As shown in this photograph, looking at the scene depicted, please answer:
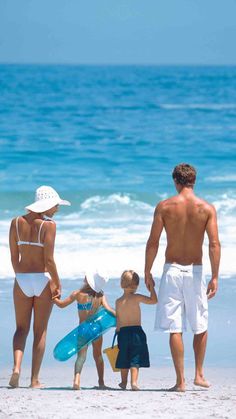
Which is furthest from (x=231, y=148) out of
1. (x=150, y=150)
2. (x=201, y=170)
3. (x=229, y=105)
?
(x=229, y=105)

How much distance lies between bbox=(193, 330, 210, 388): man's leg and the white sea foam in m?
2.55

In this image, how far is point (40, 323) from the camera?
6.79 m

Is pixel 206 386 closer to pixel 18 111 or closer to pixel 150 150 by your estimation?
pixel 150 150

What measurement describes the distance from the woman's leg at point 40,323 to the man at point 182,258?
658 mm

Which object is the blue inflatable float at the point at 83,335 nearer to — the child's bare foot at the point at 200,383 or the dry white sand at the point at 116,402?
the dry white sand at the point at 116,402

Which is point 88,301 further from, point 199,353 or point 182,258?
point 199,353

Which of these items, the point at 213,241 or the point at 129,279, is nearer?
the point at 213,241

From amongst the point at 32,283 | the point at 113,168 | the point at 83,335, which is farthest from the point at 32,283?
the point at 113,168

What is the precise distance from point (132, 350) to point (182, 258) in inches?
25.7

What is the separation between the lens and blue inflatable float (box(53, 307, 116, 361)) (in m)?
6.64

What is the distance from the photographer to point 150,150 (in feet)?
88.7

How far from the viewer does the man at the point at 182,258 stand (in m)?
6.54

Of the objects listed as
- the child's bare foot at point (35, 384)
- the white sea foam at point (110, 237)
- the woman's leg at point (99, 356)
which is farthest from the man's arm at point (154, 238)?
the white sea foam at point (110, 237)

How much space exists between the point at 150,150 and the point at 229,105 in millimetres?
21656
